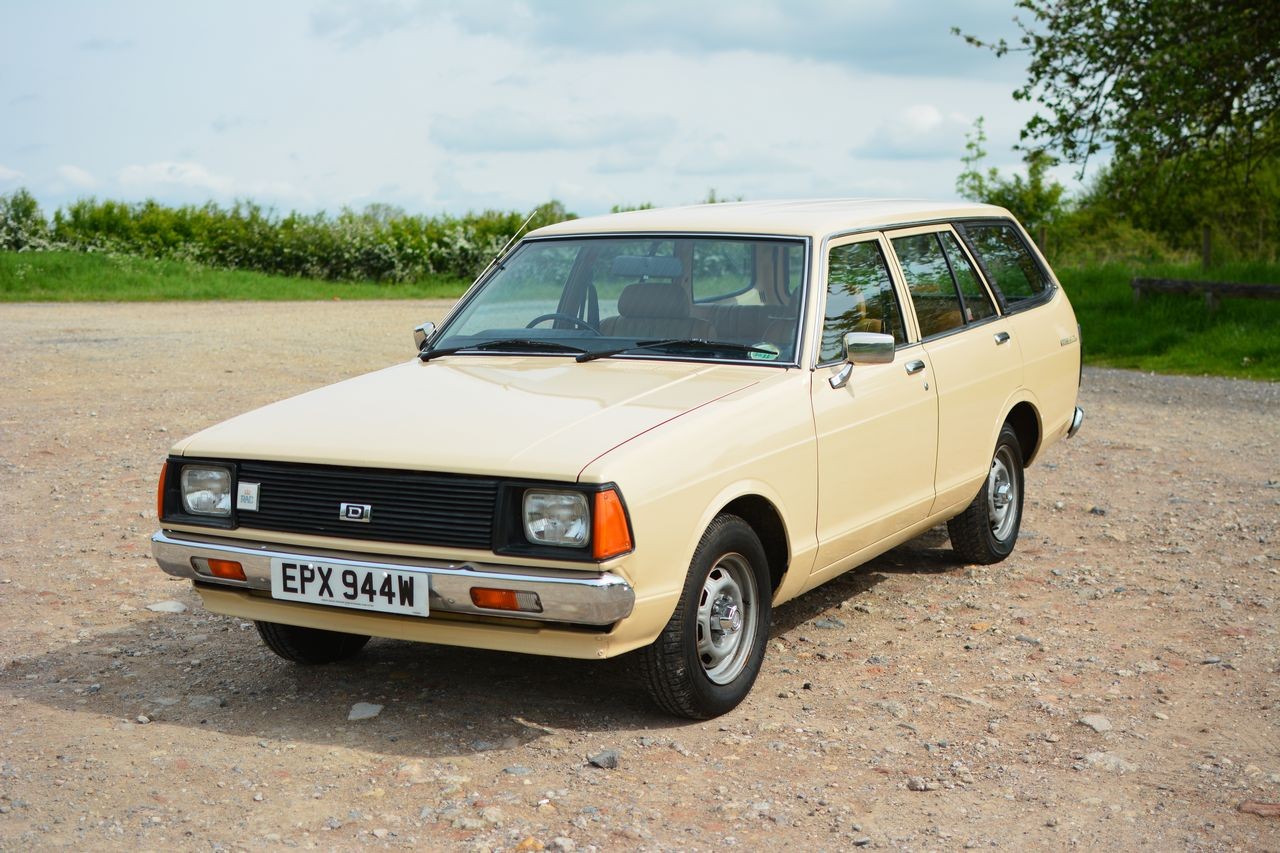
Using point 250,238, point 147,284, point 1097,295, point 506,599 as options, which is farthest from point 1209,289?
point 250,238

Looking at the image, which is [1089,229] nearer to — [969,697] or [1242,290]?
[1242,290]

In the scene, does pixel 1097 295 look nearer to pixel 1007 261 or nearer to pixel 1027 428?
pixel 1007 261

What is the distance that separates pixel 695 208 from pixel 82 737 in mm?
3559

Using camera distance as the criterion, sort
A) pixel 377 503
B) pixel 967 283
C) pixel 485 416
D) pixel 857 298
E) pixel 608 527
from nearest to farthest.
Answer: pixel 608 527, pixel 377 503, pixel 485 416, pixel 857 298, pixel 967 283

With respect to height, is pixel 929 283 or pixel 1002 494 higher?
pixel 929 283

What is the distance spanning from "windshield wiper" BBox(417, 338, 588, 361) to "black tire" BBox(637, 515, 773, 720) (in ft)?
3.99

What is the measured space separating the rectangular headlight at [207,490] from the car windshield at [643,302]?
4.73ft

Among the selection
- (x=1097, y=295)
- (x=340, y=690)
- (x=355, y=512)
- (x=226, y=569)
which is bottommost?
(x=340, y=690)

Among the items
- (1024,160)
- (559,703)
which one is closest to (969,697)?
(559,703)

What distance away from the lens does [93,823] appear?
4113mm

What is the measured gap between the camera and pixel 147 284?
30.0 meters

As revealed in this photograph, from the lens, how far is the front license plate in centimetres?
453

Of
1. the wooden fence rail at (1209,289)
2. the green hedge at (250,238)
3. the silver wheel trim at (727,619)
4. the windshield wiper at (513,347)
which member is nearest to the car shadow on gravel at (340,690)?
the silver wheel trim at (727,619)

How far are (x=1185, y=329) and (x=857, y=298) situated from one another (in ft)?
49.2
